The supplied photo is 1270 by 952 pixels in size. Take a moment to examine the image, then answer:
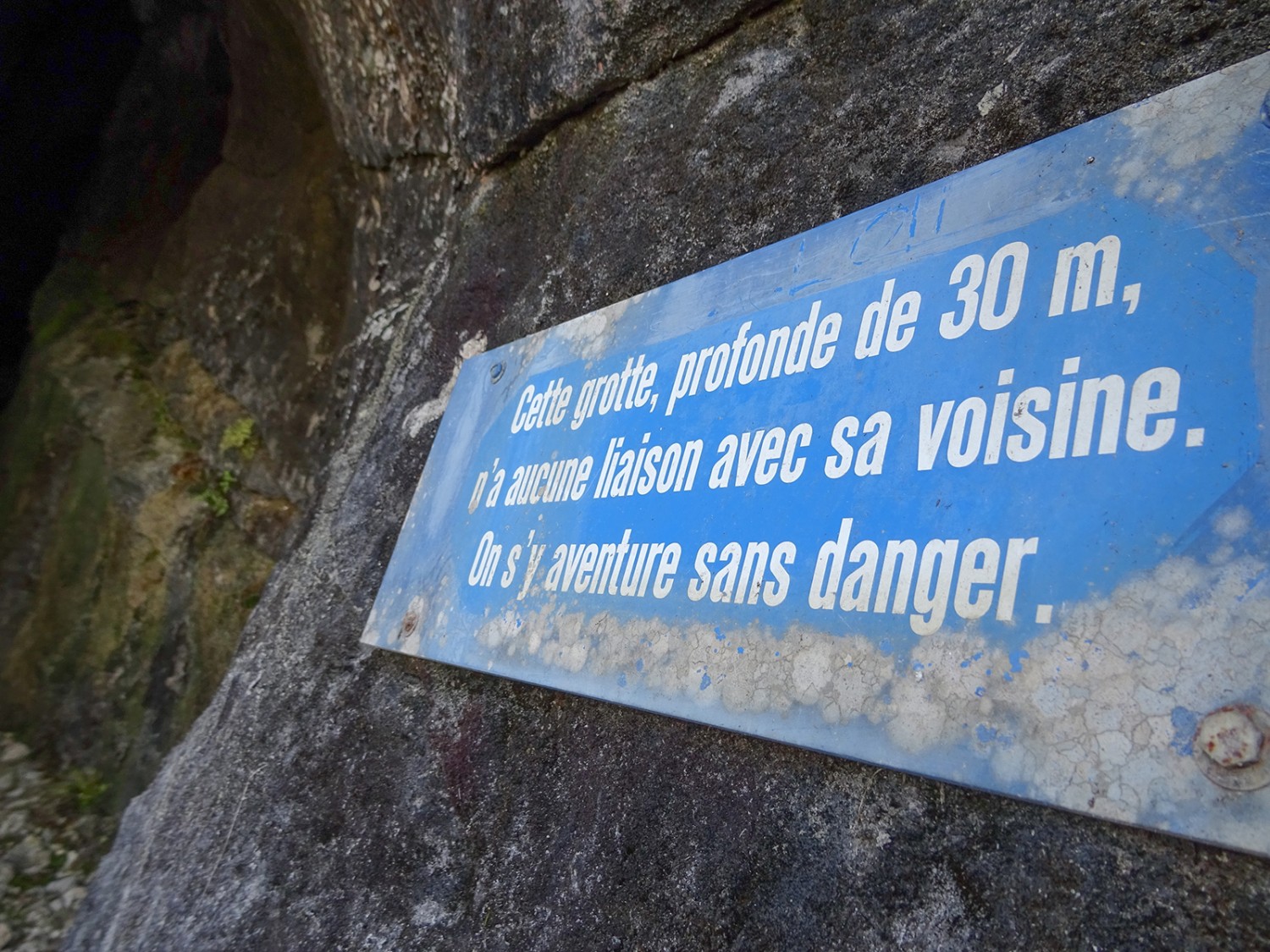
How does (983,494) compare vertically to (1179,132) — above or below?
below

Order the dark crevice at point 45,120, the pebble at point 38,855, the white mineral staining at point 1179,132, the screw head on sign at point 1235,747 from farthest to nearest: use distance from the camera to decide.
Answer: the dark crevice at point 45,120, the pebble at point 38,855, the white mineral staining at point 1179,132, the screw head on sign at point 1235,747

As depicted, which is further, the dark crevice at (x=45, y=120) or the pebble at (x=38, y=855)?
the dark crevice at (x=45, y=120)

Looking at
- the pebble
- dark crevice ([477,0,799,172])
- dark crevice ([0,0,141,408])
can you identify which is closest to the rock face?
dark crevice ([477,0,799,172])

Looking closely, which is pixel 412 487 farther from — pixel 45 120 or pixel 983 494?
pixel 45 120

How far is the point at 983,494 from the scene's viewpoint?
2.83ft

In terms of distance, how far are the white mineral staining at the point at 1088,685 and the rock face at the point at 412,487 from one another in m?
0.11

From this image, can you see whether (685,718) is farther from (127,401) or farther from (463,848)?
(127,401)

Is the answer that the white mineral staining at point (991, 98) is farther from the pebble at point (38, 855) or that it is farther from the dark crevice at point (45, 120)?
the dark crevice at point (45, 120)

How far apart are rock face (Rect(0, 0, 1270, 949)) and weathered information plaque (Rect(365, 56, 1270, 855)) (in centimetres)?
12

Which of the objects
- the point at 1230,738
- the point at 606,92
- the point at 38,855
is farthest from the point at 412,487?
the point at 38,855

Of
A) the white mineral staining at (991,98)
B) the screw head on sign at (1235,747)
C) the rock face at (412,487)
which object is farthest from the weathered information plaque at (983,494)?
the white mineral staining at (991,98)

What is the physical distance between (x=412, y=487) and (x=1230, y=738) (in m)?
1.63

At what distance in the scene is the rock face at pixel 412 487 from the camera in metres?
0.96

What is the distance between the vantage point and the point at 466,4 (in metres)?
2.19
